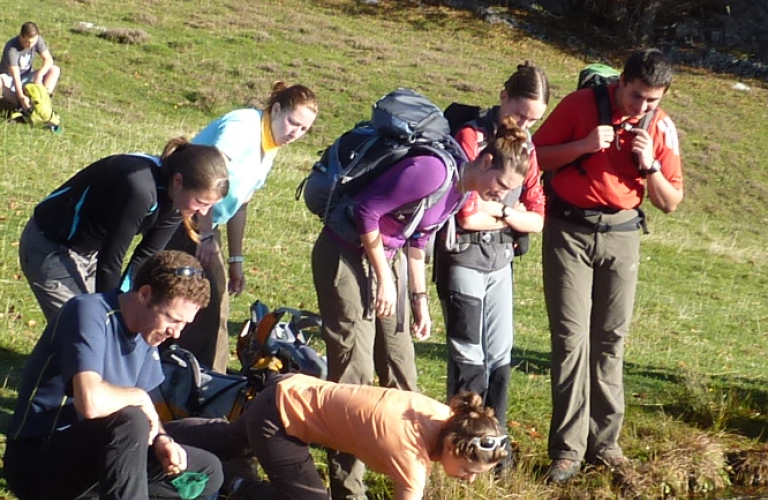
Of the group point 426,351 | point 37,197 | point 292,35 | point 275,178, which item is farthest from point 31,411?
point 292,35

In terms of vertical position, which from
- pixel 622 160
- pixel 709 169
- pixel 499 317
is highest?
pixel 622 160

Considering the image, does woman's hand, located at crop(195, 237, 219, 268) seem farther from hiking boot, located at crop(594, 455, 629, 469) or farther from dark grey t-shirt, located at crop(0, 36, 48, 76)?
dark grey t-shirt, located at crop(0, 36, 48, 76)

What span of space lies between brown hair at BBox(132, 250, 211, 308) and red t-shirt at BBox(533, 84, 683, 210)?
8.07 ft

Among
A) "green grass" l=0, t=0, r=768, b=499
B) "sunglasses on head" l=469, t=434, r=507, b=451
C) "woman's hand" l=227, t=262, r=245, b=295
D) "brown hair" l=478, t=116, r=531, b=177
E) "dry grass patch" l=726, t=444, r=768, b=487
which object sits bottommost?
"green grass" l=0, t=0, r=768, b=499

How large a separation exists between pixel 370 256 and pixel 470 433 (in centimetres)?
109

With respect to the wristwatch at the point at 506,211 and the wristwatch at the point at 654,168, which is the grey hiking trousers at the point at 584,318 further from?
the wristwatch at the point at 506,211

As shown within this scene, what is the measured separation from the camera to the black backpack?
4957mm

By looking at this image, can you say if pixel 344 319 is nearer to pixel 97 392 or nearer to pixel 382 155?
pixel 382 155

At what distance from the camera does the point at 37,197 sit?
418 inches

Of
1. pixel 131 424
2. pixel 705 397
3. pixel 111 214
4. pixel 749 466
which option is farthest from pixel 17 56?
pixel 131 424

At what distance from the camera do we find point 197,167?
474 centimetres

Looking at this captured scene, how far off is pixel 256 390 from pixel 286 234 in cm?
571

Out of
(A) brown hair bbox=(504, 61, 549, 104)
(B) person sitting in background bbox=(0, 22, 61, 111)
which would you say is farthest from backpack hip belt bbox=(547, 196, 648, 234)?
(B) person sitting in background bbox=(0, 22, 61, 111)

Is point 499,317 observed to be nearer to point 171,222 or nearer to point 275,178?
point 171,222
